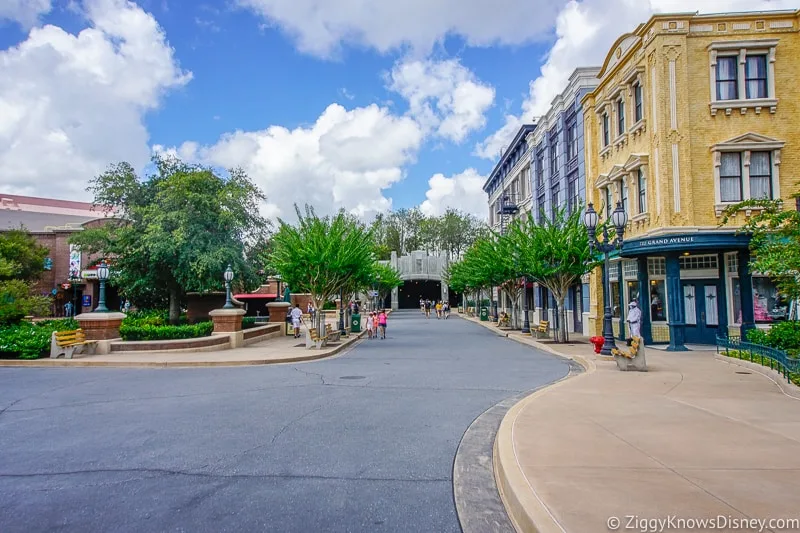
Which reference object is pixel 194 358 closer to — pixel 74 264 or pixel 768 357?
pixel 768 357

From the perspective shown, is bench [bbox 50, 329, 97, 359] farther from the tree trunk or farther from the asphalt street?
the tree trunk

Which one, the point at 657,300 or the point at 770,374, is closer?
the point at 770,374

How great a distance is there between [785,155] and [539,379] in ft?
45.0

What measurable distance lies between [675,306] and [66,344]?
2111 centimetres

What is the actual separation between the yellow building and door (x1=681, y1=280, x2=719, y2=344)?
34 millimetres

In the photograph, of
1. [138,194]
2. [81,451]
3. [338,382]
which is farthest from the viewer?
[138,194]

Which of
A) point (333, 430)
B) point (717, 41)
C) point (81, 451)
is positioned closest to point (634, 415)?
point (333, 430)

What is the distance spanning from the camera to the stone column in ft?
63.0

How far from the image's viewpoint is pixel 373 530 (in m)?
4.48

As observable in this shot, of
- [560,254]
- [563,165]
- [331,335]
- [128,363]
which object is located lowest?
[128,363]

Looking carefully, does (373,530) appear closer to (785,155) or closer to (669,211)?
(669,211)

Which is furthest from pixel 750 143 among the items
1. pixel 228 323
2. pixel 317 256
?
pixel 228 323

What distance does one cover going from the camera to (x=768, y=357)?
1246cm

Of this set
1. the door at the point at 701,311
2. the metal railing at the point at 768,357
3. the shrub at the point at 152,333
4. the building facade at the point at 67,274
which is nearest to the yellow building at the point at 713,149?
the door at the point at 701,311
